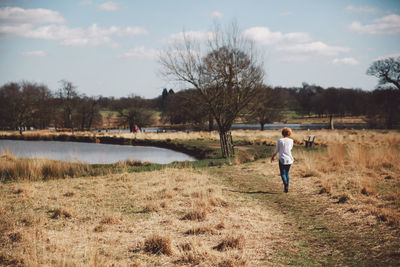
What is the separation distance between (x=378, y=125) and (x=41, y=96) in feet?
203

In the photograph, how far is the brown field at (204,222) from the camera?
478 cm

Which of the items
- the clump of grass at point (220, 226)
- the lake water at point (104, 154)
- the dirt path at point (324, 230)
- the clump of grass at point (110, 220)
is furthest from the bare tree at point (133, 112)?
the clump of grass at point (220, 226)

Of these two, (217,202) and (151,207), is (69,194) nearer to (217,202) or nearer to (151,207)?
(151,207)

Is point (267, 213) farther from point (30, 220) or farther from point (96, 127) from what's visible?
point (96, 127)

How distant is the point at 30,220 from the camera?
6.69m

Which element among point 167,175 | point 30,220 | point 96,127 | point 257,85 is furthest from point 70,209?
point 96,127

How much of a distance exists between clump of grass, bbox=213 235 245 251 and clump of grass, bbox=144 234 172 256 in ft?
2.76

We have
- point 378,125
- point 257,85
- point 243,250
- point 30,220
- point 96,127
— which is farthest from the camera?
point 96,127

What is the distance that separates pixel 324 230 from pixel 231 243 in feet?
7.16

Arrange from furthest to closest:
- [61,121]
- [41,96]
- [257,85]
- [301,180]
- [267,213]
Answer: [61,121]
[41,96]
[257,85]
[301,180]
[267,213]

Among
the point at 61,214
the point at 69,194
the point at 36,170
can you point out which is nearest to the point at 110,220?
the point at 61,214

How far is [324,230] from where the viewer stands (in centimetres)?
610

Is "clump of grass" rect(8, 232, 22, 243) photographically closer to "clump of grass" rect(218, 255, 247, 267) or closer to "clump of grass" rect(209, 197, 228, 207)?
"clump of grass" rect(218, 255, 247, 267)

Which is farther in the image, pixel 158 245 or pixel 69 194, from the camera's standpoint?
pixel 69 194
